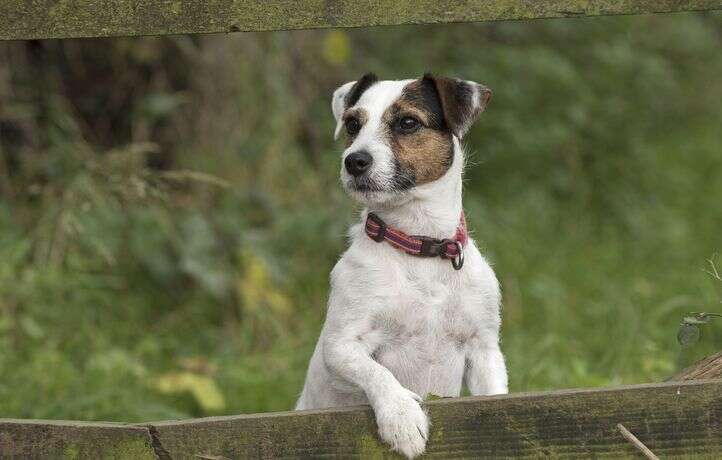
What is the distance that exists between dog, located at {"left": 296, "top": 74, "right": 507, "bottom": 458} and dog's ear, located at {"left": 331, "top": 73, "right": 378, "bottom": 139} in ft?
0.61

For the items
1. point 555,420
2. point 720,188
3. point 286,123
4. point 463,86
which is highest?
point 463,86

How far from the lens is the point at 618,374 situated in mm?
4984

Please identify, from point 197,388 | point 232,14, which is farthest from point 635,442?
point 197,388

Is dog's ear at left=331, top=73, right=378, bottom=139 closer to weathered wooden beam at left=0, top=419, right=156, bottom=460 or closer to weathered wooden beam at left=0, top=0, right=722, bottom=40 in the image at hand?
weathered wooden beam at left=0, top=0, right=722, bottom=40

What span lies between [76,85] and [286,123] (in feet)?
4.35

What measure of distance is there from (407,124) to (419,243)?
0.47 metres

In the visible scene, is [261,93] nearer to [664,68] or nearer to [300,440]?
[664,68]

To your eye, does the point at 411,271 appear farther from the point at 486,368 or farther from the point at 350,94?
the point at 350,94

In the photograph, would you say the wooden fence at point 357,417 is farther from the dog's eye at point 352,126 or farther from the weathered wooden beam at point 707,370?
the dog's eye at point 352,126

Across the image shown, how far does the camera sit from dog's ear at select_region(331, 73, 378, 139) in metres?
3.74

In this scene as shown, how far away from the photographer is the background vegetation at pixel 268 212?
5066 millimetres

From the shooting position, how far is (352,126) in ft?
11.8

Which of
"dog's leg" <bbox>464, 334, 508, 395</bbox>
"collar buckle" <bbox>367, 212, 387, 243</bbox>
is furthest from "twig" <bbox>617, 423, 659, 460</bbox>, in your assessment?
"collar buckle" <bbox>367, 212, 387, 243</bbox>

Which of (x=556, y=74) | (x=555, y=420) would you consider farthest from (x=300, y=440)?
(x=556, y=74)
